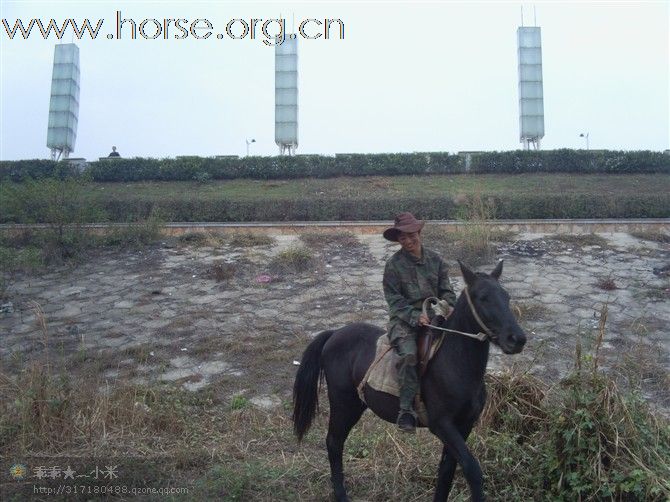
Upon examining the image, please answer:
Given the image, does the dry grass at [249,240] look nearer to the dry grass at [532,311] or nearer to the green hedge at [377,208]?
the green hedge at [377,208]

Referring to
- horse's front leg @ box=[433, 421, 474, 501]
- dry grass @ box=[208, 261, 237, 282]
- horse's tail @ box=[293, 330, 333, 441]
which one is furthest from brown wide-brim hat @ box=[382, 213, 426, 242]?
dry grass @ box=[208, 261, 237, 282]

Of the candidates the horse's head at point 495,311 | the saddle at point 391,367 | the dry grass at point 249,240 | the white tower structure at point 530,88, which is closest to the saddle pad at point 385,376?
the saddle at point 391,367

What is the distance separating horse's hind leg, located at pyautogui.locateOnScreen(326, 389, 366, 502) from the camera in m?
4.84

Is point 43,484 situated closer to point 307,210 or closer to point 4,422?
point 4,422

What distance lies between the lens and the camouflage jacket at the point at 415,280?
4.63 meters

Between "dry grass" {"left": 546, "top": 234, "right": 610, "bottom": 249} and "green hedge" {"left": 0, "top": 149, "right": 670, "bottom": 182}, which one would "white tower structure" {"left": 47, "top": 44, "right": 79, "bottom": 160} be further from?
"dry grass" {"left": 546, "top": 234, "right": 610, "bottom": 249}

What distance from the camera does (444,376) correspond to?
4.25 m

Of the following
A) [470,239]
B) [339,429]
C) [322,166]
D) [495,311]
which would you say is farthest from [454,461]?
[322,166]

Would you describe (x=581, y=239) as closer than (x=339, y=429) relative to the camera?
No

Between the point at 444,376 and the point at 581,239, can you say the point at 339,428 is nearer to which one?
the point at 444,376

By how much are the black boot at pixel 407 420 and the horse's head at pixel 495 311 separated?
A: 0.87m

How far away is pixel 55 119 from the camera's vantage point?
25.4m

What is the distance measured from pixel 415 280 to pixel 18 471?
3769 millimetres

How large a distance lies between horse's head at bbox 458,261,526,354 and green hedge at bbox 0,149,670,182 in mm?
18059
